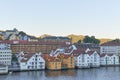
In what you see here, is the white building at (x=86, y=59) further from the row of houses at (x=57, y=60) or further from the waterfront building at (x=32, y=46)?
the waterfront building at (x=32, y=46)

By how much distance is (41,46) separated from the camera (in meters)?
36.0

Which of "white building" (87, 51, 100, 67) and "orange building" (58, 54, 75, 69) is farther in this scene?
"white building" (87, 51, 100, 67)

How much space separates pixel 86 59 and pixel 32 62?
17.7 ft

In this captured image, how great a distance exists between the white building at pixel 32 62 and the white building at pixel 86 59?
12.2 ft

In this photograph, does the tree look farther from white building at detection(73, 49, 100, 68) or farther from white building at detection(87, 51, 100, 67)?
white building at detection(87, 51, 100, 67)

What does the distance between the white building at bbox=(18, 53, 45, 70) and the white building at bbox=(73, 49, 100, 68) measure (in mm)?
3711

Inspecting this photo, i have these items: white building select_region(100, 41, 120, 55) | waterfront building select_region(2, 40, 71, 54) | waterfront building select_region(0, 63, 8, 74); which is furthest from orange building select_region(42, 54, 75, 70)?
white building select_region(100, 41, 120, 55)

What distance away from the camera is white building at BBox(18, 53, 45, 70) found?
83.4 ft

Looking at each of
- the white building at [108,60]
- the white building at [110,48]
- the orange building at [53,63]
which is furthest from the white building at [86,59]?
the white building at [110,48]

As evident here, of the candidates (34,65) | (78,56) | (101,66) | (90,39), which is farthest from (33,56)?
(90,39)

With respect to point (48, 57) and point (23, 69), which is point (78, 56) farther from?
point (23, 69)

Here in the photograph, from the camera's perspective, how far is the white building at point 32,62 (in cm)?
2541

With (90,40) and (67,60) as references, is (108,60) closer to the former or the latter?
(67,60)

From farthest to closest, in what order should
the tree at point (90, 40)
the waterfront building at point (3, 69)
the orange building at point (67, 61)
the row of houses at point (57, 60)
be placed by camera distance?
the tree at point (90, 40)
the orange building at point (67, 61)
the row of houses at point (57, 60)
the waterfront building at point (3, 69)
